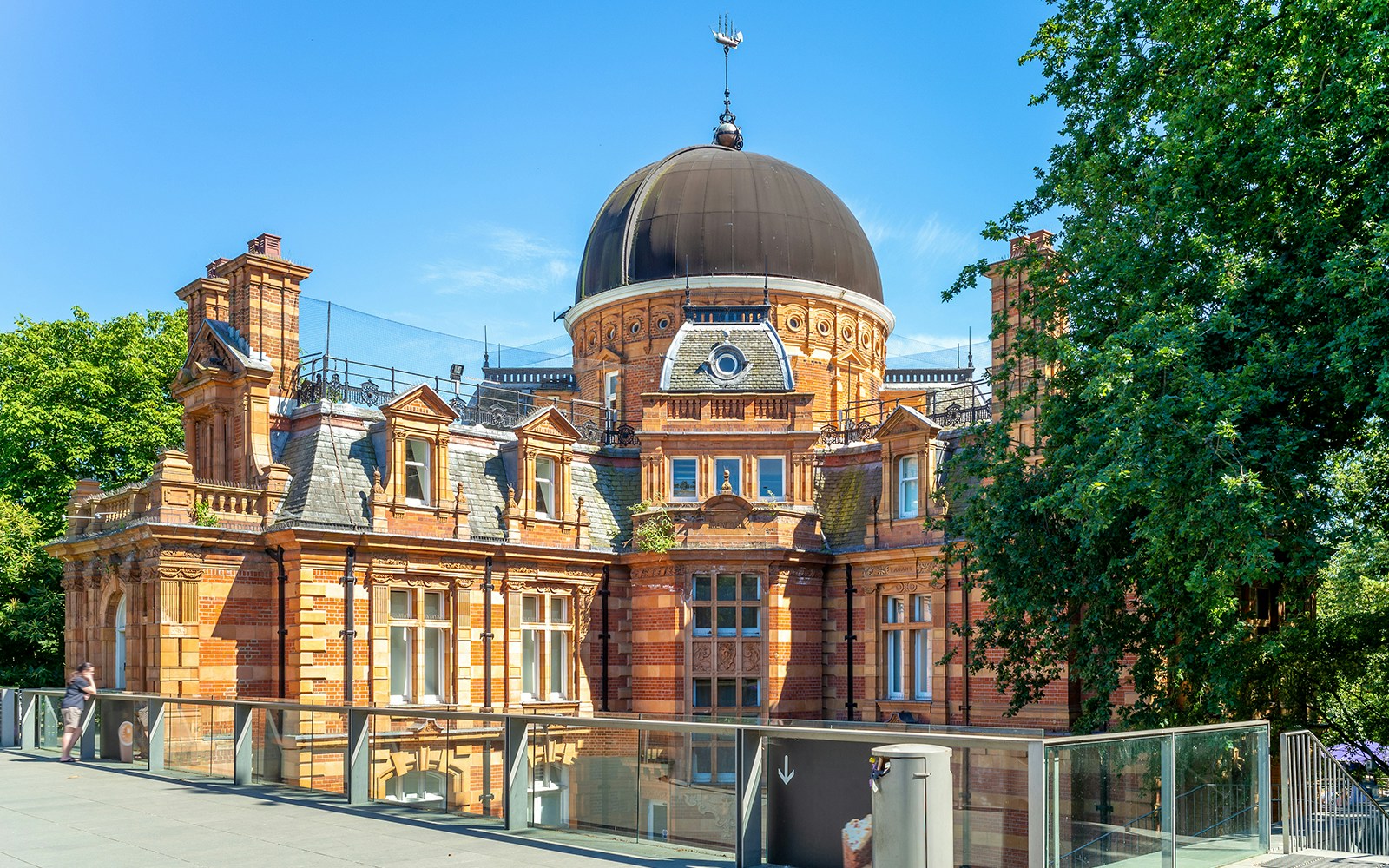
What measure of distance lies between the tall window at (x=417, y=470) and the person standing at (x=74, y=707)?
26.5 ft

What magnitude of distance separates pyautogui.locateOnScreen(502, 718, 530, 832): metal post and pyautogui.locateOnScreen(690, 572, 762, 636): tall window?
15.8 m

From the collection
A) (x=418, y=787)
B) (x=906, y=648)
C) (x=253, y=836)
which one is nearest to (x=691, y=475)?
(x=906, y=648)

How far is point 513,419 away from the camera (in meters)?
31.5

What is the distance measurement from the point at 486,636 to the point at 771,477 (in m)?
7.50

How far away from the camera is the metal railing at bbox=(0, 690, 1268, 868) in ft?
34.4

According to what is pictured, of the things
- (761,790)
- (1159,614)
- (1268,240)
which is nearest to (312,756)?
(761,790)

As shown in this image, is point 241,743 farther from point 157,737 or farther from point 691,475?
point 691,475

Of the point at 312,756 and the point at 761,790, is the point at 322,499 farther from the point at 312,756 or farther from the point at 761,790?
the point at 761,790

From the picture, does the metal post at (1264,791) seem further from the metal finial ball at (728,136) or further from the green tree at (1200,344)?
the metal finial ball at (728,136)

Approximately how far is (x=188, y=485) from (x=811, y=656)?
13.9m

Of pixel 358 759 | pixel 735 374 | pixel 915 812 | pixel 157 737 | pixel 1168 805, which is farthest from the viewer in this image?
pixel 735 374

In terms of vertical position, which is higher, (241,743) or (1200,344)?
(1200,344)

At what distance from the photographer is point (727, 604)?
29.7 meters

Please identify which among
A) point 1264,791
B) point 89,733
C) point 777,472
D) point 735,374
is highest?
point 735,374
